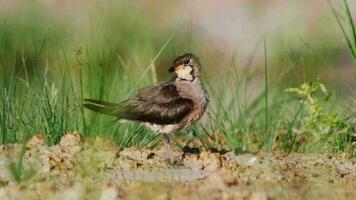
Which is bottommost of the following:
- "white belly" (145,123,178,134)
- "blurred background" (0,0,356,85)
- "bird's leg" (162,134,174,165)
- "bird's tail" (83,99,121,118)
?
"bird's leg" (162,134,174,165)

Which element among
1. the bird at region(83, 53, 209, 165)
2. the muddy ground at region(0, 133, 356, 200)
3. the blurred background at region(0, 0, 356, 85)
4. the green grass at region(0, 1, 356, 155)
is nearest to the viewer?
the muddy ground at region(0, 133, 356, 200)

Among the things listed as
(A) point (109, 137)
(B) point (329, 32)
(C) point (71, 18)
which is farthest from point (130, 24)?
(A) point (109, 137)

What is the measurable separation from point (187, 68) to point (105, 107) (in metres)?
0.76

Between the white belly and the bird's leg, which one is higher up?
the white belly

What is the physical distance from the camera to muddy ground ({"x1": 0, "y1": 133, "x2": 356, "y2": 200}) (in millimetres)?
7809

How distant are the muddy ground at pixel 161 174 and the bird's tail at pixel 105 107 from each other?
33 centimetres

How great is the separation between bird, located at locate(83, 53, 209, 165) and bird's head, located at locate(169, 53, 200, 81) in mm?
144

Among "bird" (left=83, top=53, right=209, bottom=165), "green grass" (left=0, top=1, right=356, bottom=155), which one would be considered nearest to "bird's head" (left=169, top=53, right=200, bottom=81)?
"bird" (left=83, top=53, right=209, bottom=165)

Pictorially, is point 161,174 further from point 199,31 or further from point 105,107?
point 199,31

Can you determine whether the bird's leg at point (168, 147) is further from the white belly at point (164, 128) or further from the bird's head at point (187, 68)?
the bird's head at point (187, 68)

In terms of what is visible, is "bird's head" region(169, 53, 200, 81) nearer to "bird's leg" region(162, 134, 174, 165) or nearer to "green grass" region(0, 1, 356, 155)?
"green grass" region(0, 1, 356, 155)

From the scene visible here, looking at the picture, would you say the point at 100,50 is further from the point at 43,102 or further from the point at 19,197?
the point at 19,197

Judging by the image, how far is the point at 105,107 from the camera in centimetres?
974

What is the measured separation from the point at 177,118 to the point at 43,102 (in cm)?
108
